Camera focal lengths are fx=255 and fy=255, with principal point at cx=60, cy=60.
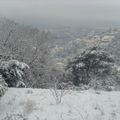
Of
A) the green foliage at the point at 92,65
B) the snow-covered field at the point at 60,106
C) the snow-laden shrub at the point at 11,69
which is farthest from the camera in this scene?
the green foliage at the point at 92,65

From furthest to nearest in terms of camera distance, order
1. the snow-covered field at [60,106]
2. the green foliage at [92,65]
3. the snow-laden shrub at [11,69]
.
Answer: the green foliage at [92,65], the snow-laden shrub at [11,69], the snow-covered field at [60,106]

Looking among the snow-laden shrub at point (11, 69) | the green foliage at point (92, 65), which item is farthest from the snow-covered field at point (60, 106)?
the green foliage at point (92, 65)

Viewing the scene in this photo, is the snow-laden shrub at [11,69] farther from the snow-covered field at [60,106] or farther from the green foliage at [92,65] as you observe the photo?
the green foliage at [92,65]

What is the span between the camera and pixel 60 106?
7246 millimetres

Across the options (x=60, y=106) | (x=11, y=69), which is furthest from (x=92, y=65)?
(x=60, y=106)

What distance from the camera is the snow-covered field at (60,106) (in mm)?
6699

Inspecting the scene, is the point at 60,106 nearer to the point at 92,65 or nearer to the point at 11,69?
the point at 11,69

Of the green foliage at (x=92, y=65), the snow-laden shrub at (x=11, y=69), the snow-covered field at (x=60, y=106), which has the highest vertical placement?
the snow-laden shrub at (x=11, y=69)

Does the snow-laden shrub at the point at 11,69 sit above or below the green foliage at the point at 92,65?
above

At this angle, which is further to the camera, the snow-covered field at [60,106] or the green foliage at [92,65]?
the green foliage at [92,65]

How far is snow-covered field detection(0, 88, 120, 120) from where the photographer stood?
A: 6699 millimetres

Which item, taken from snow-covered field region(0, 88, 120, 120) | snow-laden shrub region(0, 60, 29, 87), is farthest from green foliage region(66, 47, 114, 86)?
snow-laden shrub region(0, 60, 29, 87)

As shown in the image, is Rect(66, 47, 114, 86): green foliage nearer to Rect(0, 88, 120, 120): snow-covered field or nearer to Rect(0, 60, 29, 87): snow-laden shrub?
Rect(0, 88, 120, 120): snow-covered field

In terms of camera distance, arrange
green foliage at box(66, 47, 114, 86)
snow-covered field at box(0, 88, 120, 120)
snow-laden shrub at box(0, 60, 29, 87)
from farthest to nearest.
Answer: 1. green foliage at box(66, 47, 114, 86)
2. snow-laden shrub at box(0, 60, 29, 87)
3. snow-covered field at box(0, 88, 120, 120)
